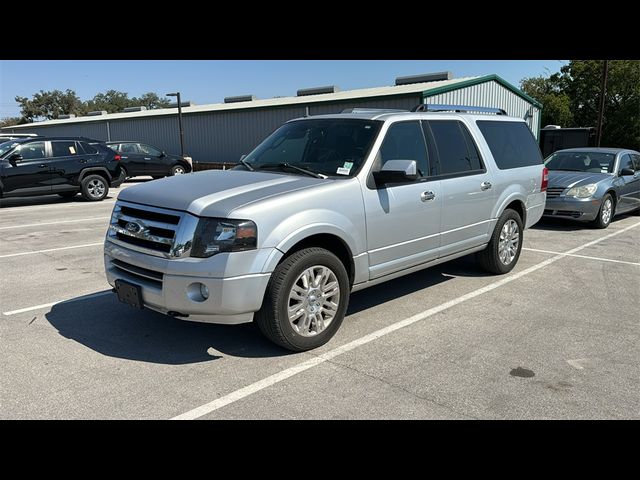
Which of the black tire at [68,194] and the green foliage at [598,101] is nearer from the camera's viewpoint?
the black tire at [68,194]

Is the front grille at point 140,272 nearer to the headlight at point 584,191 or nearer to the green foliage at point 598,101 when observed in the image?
the headlight at point 584,191

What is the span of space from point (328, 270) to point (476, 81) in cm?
1836

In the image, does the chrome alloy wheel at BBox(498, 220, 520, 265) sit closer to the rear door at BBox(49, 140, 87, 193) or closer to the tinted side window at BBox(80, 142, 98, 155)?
the rear door at BBox(49, 140, 87, 193)

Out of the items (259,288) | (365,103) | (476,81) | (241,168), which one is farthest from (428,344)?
(476,81)

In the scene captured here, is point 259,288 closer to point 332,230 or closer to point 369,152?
point 332,230

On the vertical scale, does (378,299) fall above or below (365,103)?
below

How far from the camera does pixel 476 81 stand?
66.7ft

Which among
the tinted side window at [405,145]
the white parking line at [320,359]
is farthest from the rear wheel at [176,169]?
the tinted side window at [405,145]

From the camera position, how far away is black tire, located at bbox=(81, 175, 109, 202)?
14609 millimetres

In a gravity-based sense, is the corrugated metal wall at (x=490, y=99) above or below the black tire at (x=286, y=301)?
above

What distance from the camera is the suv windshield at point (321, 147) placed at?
4789mm

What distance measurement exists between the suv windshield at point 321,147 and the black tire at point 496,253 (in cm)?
238
